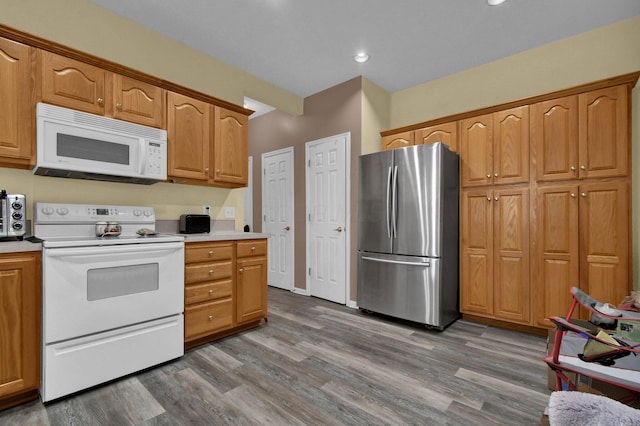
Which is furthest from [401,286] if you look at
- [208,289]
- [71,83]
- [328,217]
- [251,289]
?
[71,83]

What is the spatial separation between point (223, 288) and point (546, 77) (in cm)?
375

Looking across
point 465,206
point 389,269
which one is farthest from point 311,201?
point 465,206

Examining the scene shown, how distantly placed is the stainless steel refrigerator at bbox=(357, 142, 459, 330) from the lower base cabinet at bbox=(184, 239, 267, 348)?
120cm

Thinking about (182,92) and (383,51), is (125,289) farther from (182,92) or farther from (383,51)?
(383,51)

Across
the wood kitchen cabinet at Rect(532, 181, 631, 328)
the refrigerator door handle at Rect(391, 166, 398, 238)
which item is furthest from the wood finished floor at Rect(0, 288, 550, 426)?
the refrigerator door handle at Rect(391, 166, 398, 238)

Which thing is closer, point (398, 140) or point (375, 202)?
point (375, 202)

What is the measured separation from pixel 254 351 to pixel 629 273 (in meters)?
3.03

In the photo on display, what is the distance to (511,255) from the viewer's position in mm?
2908

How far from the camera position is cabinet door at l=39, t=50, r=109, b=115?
6.57 ft

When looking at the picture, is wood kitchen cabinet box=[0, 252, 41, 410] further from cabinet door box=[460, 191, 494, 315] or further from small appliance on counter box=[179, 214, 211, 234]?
cabinet door box=[460, 191, 494, 315]

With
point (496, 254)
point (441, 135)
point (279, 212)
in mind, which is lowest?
point (496, 254)

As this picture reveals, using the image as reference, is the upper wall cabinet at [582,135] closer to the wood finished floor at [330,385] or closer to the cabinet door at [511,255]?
the cabinet door at [511,255]

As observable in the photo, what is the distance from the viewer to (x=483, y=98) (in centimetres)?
346

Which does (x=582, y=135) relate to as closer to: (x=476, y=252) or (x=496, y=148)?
(x=496, y=148)
